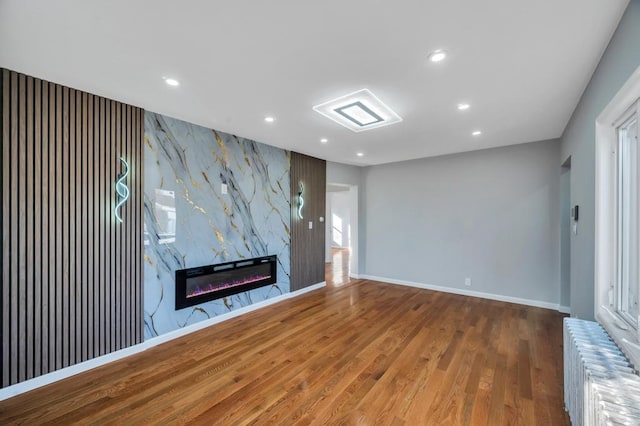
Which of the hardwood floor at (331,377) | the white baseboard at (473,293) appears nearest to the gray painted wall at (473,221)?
the white baseboard at (473,293)

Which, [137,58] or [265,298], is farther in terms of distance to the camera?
[265,298]

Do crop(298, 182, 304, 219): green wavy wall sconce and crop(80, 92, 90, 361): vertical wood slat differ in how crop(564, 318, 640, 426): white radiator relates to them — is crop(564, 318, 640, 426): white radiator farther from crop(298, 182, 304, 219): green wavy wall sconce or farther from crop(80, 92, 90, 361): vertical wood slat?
crop(298, 182, 304, 219): green wavy wall sconce

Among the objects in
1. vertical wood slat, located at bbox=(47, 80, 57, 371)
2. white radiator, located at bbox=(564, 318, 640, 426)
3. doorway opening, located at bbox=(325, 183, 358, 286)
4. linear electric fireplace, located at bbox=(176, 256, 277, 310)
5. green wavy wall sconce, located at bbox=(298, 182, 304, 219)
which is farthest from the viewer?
doorway opening, located at bbox=(325, 183, 358, 286)

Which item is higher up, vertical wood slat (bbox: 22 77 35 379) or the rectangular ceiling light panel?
the rectangular ceiling light panel

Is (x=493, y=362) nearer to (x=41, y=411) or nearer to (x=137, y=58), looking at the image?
(x=41, y=411)

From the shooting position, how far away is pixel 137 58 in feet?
6.56

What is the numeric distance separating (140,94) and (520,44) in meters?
3.23

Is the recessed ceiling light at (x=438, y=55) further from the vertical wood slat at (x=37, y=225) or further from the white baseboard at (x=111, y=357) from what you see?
the white baseboard at (x=111, y=357)

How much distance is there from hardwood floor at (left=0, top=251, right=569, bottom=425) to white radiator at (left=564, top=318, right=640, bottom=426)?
1.96ft

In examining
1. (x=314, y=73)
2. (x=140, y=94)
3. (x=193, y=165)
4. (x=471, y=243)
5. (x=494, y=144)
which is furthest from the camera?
(x=471, y=243)

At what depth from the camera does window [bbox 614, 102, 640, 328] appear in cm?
169

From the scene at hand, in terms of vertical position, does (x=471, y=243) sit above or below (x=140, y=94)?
below

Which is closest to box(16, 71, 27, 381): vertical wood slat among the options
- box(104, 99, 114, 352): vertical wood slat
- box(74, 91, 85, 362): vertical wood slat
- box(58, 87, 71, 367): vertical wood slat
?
box(58, 87, 71, 367): vertical wood slat

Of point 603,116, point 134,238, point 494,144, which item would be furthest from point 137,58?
point 494,144
